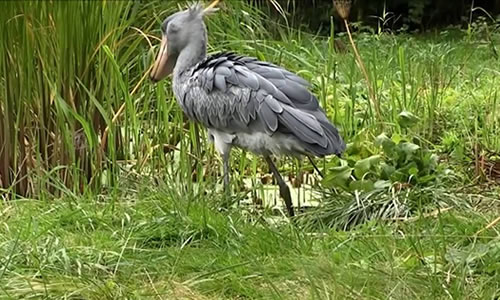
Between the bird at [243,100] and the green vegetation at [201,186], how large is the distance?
0.61 ft

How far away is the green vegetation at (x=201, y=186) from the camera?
Answer: 7.94 ft

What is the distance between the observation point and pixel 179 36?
145 inches

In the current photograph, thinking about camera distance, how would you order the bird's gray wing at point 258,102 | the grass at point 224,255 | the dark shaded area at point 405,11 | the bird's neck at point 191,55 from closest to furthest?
the grass at point 224,255 → the bird's gray wing at point 258,102 → the bird's neck at point 191,55 → the dark shaded area at point 405,11

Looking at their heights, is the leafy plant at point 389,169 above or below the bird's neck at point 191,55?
below

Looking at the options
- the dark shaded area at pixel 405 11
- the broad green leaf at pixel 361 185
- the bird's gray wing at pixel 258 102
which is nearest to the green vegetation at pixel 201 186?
the broad green leaf at pixel 361 185

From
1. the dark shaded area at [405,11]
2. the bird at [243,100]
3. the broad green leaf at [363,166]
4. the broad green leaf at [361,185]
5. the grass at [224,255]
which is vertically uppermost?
the bird at [243,100]

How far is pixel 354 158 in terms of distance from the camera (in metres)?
3.66

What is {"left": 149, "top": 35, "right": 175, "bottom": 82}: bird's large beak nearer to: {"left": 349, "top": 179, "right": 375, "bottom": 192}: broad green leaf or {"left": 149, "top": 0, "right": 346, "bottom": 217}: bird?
{"left": 149, "top": 0, "right": 346, "bottom": 217}: bird

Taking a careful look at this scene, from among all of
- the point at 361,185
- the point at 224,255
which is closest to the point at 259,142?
the point at 361,185

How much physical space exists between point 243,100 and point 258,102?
70mm

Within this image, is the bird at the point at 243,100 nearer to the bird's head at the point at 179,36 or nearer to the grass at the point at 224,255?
the bird's head at the point at 179,36

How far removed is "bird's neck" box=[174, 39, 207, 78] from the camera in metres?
3.65

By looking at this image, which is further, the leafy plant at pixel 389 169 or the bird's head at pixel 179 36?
the bird's head at pixel 179 36

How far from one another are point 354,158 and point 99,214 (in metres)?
1.06
